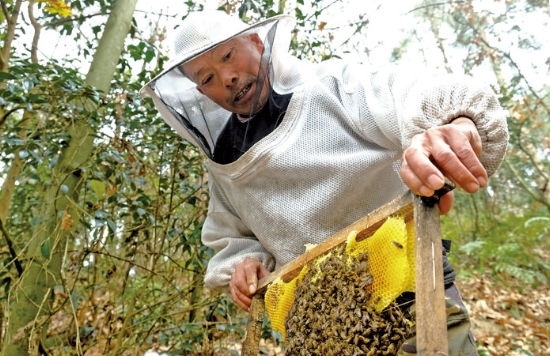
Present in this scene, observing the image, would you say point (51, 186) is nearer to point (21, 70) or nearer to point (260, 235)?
point (21, 70)

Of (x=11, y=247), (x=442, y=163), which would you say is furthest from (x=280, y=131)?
(x=11, y=247)

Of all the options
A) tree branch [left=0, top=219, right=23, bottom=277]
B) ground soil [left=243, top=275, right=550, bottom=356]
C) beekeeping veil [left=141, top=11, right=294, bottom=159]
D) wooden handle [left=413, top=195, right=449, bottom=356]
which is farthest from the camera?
ground soil [left=243, top=275, right=550, bottom=356]

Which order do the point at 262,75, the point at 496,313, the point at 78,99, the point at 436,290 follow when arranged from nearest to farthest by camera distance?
the point at 436,290, the point at 262,75, the point at 78,99, the point at 496,313

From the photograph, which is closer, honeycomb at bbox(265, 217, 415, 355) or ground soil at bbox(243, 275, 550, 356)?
honeycomb at bbox(265, 217, 415, 355)

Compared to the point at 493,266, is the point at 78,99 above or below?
above

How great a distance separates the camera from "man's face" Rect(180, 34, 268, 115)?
6.99 ft

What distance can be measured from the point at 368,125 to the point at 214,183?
95 cm

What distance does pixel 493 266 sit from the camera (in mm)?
7160

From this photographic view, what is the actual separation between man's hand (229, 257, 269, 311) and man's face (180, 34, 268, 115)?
27.3 inches

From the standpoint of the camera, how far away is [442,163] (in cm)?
122

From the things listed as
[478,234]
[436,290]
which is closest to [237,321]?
[436,290]

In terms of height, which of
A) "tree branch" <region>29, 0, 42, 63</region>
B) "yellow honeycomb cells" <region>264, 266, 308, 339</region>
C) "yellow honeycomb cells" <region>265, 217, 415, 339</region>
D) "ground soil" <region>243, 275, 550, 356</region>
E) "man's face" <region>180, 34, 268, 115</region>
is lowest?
"ground soil" <region>243, 275, 550, 356</region>

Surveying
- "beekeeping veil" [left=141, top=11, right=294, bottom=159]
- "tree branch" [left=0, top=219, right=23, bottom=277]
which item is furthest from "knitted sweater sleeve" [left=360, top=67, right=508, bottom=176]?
"tree branch" [left=0, top=219, right=23, bottom=277]

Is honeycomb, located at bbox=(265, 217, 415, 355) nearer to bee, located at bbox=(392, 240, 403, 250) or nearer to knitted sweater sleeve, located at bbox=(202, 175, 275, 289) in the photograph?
bee, located at bbox=(392, 240, 403, 250)
